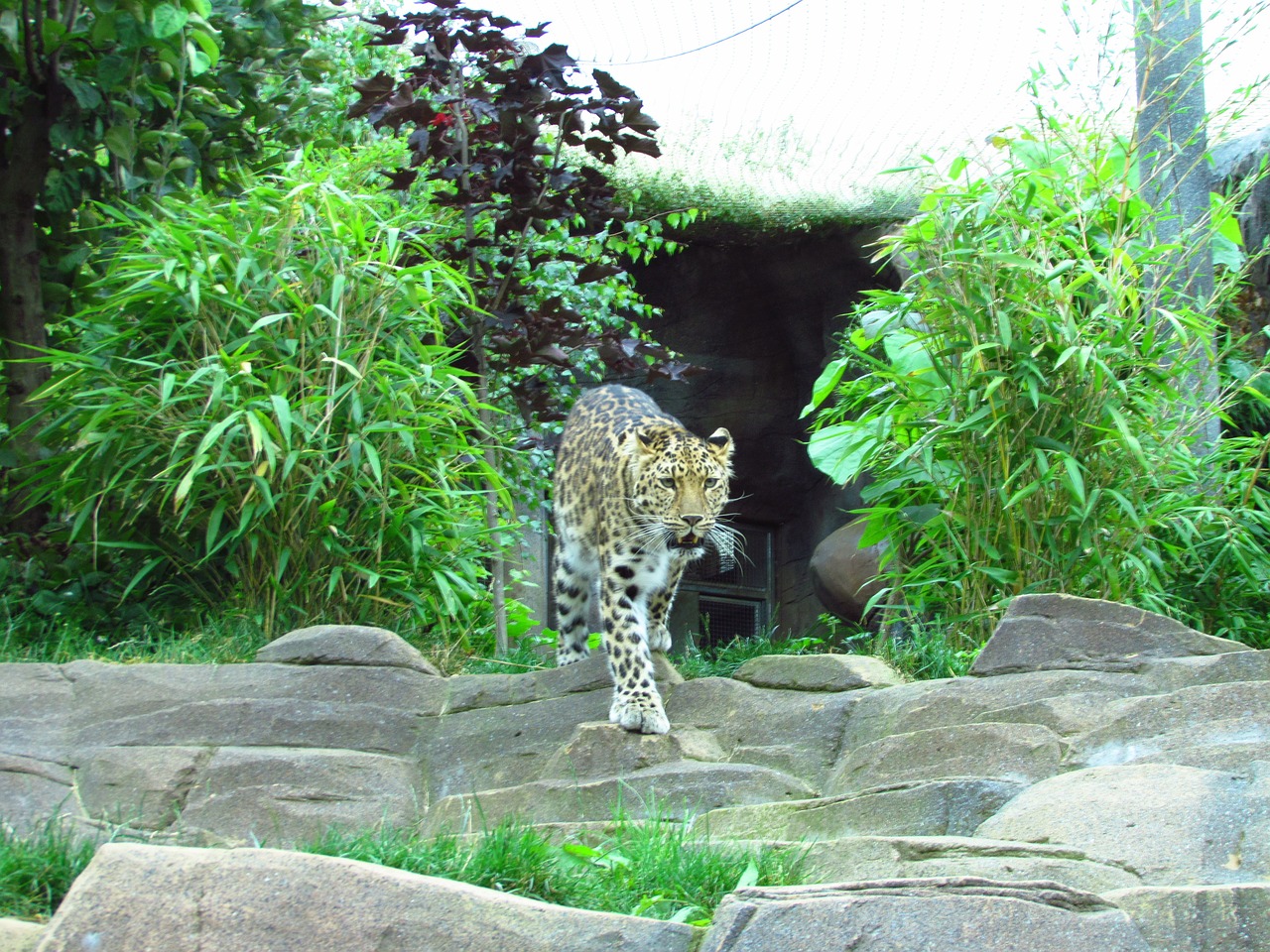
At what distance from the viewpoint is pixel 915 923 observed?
2.78 meters

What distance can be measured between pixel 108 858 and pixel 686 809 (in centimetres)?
216

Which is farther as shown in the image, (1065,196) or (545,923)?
(1065,196)

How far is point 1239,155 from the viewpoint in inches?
347

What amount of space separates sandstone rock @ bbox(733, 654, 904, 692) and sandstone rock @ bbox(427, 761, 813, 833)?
0.64 metres

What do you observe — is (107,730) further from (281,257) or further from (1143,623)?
(1143,623)

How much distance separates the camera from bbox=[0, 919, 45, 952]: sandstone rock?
2.80m

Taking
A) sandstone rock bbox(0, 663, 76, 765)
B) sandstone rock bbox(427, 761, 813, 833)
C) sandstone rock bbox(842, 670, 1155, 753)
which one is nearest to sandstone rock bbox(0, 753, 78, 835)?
sandstone rock bbox(0, 663, 76, 765)

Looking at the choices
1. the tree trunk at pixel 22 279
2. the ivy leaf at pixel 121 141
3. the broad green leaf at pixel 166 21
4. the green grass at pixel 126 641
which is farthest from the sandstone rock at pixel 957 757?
the ivy leaf at pixel 121 141

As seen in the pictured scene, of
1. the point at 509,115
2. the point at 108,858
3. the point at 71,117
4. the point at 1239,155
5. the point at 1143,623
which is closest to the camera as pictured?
the point at 108,858

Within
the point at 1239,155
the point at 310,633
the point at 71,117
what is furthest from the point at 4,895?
the point at 1239,155

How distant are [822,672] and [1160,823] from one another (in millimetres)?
2028

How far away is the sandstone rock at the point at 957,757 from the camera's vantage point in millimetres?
4383

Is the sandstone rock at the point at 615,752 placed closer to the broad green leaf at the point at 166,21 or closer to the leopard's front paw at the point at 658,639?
the leopard's front paw at the point at 658,639

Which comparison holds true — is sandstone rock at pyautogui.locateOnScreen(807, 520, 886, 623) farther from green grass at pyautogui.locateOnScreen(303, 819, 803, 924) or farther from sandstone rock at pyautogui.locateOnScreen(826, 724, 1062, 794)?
green grass at pyautogui.locateOnScreen(303, 819, 803, 924)
